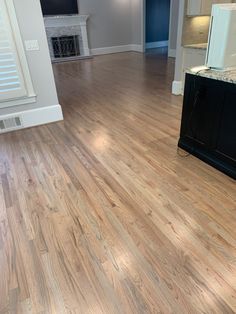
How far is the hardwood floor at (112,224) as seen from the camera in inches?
50.6

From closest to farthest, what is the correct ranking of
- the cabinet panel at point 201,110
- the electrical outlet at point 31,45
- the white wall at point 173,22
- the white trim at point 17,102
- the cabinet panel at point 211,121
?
the cabinet panel at point 211,121, the cabinet panel at point 201,110, the electrical outlet at point 31,45, the white trim at point 17,102, the white wall at point 173,22

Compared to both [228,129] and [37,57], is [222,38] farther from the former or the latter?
[37,57]

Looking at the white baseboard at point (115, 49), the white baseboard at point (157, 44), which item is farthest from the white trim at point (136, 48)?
the white baseboard at point (157, 44)

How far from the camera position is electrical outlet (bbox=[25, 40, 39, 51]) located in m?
2.92

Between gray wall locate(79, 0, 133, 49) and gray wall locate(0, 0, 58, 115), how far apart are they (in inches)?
246

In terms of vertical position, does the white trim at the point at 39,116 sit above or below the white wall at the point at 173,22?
below

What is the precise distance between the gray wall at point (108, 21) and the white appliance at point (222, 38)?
Answer: 752cm

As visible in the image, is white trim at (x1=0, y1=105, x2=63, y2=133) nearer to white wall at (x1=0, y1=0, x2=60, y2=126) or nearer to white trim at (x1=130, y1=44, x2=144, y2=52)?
white wall at (x1=0, y1=0, x2=60, y2=126)

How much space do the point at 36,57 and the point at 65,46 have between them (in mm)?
6051

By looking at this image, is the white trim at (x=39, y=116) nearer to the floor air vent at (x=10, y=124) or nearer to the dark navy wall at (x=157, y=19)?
the floor air vent at (x=10, y=124)

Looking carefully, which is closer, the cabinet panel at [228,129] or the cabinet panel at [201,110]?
the cabinet panel at [228,129]

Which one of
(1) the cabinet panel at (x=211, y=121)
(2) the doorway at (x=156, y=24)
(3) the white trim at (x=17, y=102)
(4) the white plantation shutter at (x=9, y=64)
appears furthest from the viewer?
(2) the doorway at (x=156, y=24)

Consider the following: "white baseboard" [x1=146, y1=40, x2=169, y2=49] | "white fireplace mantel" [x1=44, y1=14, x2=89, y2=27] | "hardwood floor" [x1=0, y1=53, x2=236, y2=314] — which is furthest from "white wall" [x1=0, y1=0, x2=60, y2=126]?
"white baseboard" [x1=146, y1=40, x2=169, y2=49]

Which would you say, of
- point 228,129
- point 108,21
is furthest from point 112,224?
point 108,21
